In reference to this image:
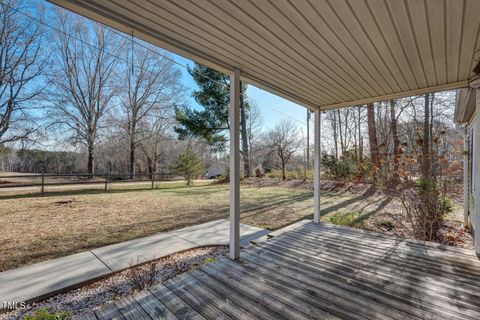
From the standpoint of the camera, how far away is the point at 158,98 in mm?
14328

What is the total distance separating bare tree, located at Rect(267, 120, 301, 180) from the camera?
12406 mm

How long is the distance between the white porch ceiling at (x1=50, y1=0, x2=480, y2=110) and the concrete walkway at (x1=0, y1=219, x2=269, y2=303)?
228 centimetres

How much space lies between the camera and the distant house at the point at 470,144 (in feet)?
8.79

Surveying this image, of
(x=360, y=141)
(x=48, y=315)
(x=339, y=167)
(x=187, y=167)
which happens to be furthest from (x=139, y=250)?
(x=360, y=141)

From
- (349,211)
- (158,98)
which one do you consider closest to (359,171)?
(349,211)

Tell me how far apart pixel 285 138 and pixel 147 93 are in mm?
9253

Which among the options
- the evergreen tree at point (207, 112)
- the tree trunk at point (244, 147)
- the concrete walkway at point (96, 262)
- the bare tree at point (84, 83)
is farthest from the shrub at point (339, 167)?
the bare tree at point (84, 83)

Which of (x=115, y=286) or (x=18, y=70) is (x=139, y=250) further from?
(x=18, y=70)

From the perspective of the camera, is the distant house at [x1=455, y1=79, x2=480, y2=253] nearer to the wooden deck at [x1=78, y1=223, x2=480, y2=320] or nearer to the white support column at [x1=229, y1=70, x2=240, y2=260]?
the wooden deck at [x1=78, y1=223, x2=480, y2=320]

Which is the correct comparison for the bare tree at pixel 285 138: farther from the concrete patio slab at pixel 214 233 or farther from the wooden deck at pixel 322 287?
the wooden deck at pixel 322 287

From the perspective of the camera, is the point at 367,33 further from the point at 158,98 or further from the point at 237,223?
the point at 158,98

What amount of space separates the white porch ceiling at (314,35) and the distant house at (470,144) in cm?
28

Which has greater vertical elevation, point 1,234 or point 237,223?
point 237,223

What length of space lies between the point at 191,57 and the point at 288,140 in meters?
11.7
